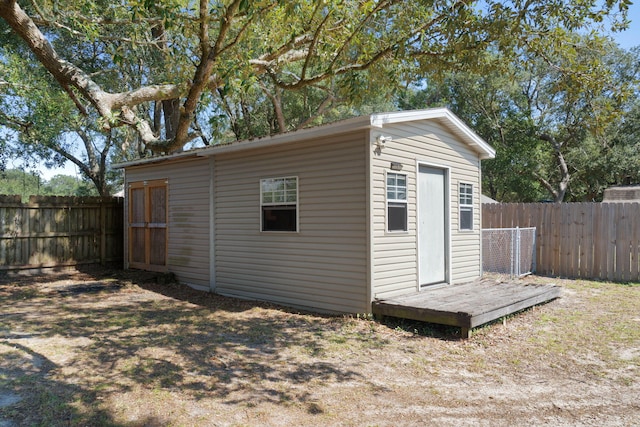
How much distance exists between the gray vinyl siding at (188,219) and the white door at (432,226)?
4.37m

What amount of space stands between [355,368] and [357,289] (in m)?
2.06

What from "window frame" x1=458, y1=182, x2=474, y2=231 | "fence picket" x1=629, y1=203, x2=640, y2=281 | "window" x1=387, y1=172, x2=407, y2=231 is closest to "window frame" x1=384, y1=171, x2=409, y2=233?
"window" x1=387, y1=172, x2=407, y2=231

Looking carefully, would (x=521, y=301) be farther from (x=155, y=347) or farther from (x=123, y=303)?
(x=123, y=303)

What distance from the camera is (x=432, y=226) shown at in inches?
311

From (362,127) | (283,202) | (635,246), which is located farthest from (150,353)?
(635,246)

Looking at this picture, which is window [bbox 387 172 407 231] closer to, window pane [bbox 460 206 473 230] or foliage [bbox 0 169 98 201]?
window pane [bbox 460 206 473 230]

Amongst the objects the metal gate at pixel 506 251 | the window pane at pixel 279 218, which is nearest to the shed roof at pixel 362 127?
the window pane at pixel 279 218

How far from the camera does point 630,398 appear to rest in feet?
12.5

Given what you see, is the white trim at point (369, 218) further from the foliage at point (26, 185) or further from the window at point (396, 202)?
the foliage at point (26, 185)

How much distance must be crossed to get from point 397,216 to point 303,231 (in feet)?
5.16

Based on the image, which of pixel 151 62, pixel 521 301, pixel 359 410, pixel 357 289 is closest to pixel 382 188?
pixel 357 289

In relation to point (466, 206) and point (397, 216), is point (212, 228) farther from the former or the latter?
point (466, 206)

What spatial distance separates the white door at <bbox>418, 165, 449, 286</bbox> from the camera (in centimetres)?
759

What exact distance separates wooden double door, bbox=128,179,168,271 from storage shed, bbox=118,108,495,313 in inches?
3.8
